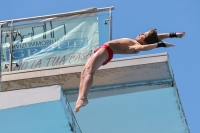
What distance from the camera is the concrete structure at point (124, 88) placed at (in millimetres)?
9398

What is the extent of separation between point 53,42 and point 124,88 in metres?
1.89

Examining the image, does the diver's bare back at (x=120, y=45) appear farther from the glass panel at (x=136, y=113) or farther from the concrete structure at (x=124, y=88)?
the glass panel at (x=136, y=113)

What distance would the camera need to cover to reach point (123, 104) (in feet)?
31.7

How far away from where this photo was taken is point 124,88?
373 inches

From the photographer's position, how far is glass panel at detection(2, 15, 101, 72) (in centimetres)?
1055

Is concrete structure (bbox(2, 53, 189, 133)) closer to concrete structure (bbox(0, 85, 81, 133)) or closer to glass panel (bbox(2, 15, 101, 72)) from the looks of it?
glass panel (bbox(2, 15, 101, 72))

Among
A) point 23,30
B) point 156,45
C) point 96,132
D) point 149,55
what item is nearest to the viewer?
point 156,45

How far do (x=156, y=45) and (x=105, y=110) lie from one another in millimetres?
2067

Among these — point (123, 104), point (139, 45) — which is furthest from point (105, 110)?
point (139, 45)

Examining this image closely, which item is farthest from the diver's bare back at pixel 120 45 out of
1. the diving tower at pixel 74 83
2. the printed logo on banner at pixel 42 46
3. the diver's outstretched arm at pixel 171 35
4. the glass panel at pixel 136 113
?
the printed logo on banner at pixel 42 46

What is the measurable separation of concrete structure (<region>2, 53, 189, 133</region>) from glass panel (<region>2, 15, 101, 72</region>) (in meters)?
0.78

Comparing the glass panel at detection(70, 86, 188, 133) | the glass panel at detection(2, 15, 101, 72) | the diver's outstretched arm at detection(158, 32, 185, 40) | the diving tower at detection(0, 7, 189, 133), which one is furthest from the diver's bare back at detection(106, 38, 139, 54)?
the glass panel at detection(2, 15, 101, 72)

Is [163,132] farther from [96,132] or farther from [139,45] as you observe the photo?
[139,45]

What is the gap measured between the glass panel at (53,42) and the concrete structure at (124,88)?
2.57ft
